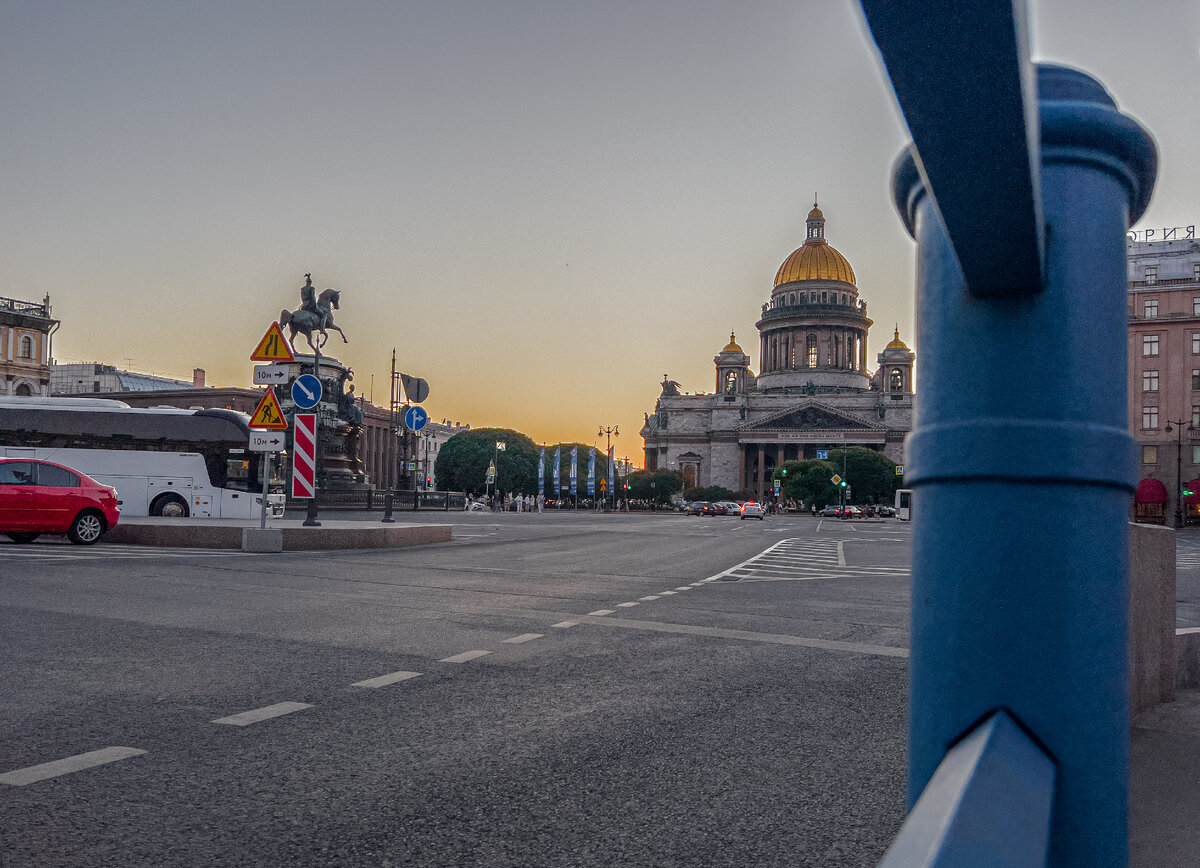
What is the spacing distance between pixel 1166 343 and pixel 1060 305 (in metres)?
79.5

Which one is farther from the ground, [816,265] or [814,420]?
[816,265]

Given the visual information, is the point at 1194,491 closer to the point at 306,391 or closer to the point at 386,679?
the point at 306,391

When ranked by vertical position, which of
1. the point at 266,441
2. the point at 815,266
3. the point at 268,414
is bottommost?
the point at 266,441

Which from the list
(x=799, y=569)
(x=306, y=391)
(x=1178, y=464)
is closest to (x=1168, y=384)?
(x=1178, y=464)

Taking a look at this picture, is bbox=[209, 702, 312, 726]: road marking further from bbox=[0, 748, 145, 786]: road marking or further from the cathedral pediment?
the cathedral pediment

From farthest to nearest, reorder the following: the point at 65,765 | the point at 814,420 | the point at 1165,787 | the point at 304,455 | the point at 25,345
Answer: the point at 814,420
the point at 25,345
the point at 304,455
the point at 65,765
the point at 1165,787

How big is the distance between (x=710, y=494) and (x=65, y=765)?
107073mm

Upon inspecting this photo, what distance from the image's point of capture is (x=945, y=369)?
144 centimetres

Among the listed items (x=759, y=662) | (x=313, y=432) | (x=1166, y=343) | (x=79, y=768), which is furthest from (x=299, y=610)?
(x=1166, y=343)

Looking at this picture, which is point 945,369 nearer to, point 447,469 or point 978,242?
point 978,242

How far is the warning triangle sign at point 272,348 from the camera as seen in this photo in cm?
1639

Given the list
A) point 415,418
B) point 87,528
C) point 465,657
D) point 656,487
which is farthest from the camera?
point 656,487

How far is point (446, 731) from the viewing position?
423 centimetres

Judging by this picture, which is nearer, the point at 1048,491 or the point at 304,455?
the point at 1048,491
